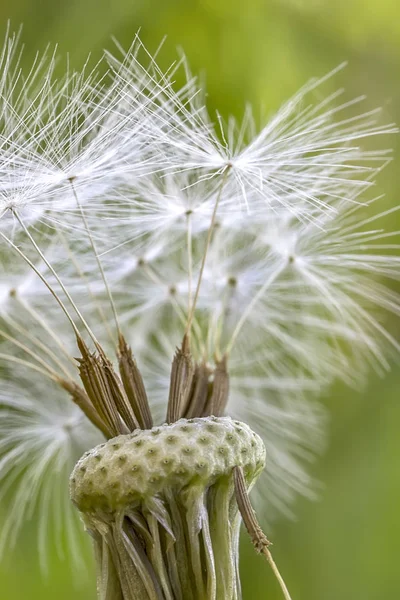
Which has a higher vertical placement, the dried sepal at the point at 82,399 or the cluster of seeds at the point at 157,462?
the dried sepal at the point at 82,399

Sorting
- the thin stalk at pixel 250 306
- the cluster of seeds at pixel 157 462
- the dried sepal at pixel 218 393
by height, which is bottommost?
the cluster of seeds at pixel 157 462

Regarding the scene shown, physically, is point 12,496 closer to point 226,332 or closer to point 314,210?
point 226,332

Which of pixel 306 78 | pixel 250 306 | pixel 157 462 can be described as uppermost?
pixel 306 78

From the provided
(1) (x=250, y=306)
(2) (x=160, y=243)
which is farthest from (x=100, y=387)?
(2) (x=160, y=243)

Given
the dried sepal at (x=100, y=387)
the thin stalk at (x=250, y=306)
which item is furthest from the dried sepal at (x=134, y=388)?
the thin stalk at (x=250, y=306)

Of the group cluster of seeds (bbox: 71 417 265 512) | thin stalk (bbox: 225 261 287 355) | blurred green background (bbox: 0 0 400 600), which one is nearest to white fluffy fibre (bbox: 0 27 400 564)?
thin stalk (bbox: 225 261 287 355)

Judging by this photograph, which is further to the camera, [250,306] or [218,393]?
[250,306]

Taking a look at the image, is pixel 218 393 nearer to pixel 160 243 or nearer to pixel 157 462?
pixel 157 462

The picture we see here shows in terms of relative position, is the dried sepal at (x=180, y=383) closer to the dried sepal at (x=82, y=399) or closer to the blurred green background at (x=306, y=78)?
the dried sepal at (x=82, y=399)
